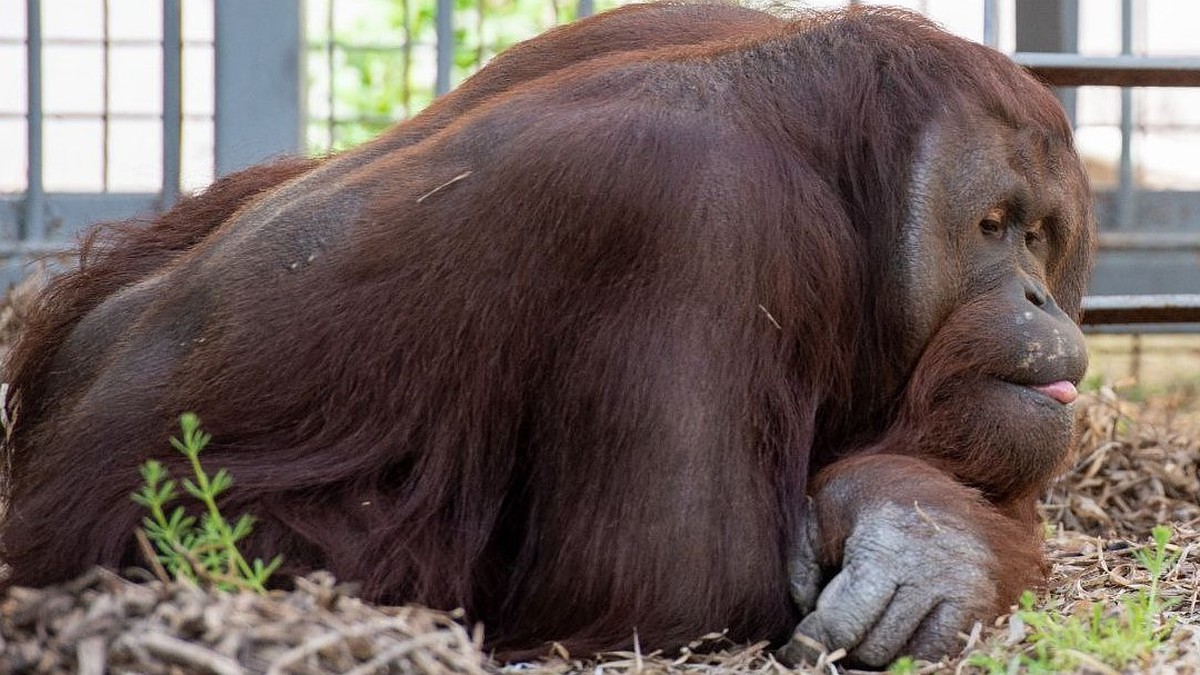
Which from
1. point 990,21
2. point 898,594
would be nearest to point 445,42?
point 990,21

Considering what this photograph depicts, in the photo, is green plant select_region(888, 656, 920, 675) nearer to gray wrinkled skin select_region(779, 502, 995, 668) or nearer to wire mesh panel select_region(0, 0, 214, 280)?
gray wrinkled skin select_region(779, 502, 995, 668)

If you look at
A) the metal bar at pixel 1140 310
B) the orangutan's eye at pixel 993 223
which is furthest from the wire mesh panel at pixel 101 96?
the orangutan's eye at pixel 993 223

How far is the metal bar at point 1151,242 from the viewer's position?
561cm

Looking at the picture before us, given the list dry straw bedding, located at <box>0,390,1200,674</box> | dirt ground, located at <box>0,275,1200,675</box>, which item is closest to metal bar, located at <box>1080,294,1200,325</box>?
dirt ground, located at <box>0,275,1200,675</box>

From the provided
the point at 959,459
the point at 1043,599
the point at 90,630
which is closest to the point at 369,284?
the point at 90,630

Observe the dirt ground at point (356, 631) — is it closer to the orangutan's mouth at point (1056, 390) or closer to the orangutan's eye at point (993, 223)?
the orangutan's mouth at point (1056, 390)

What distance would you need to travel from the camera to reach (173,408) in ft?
8.16

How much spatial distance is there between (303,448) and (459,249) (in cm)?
39

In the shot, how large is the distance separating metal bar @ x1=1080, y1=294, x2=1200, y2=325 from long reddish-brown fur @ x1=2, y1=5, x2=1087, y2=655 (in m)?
1.80

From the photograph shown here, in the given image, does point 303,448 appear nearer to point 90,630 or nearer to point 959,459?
point 90,630

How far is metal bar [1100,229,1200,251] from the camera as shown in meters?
5.61

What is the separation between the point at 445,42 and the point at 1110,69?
174 centimetres

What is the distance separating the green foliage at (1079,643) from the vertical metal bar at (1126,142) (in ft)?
9.78

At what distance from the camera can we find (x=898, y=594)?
7.48 ft
